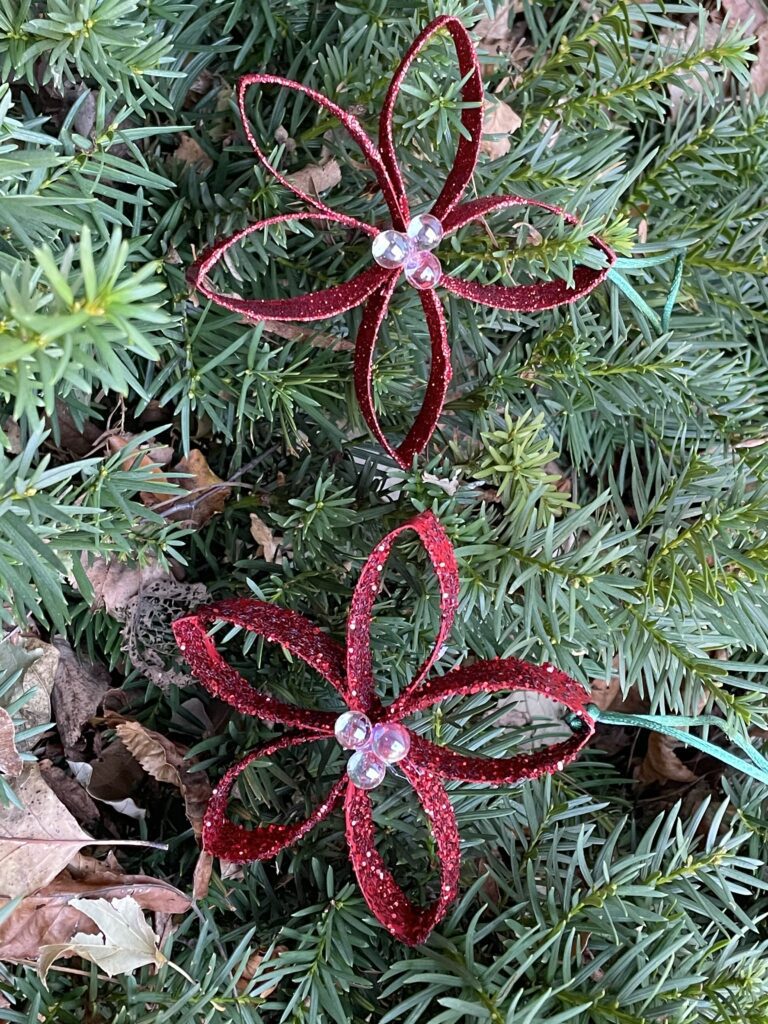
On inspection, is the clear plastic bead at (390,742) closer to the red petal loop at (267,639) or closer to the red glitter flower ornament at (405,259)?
the red petal loop at (267,639)

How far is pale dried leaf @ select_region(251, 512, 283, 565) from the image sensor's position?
0.93 metres

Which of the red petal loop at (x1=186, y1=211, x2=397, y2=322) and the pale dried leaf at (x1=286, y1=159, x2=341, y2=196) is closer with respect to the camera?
the red petal loop at (x1=186, y1=211, x2=397, y2=322)

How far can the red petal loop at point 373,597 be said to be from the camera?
75 centimetres

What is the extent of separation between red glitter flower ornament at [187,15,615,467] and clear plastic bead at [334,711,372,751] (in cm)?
24

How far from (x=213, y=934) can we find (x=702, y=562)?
1.80ft

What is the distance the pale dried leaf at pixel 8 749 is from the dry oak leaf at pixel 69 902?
0.39ft

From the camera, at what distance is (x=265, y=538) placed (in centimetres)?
93

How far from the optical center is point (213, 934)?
0.83 metres

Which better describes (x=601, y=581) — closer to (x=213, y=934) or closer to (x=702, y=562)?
(x=702, y=562)

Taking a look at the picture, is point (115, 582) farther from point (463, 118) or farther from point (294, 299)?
point (463, 118)

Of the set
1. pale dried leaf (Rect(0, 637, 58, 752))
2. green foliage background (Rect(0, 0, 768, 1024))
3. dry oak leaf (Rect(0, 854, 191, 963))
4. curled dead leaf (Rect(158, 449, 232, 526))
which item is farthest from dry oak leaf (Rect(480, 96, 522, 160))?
dry oak leaf (Rect(0, 854, 191, 963))

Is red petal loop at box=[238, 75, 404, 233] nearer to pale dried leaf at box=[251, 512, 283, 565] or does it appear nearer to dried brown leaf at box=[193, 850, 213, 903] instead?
pale dried leaf at box=[251, 512, 283, 565]

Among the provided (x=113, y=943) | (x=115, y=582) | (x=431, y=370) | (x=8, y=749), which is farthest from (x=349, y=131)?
(x=113, y=943)

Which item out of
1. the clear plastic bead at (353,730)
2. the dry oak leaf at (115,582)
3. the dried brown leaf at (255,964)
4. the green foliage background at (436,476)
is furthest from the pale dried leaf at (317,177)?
the dried brown leaf at (255,964)
